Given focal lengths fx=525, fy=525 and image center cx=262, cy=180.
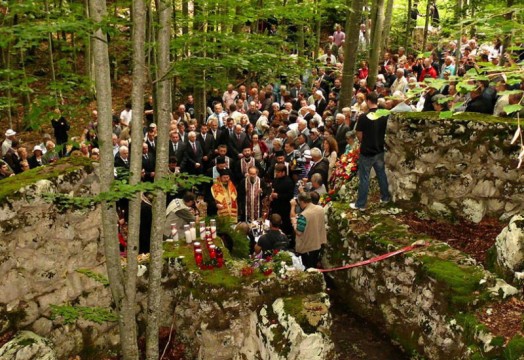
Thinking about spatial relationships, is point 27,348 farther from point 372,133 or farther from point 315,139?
point 315,139

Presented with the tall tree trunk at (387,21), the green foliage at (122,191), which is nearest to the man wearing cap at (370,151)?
the green foliage at (122,191)

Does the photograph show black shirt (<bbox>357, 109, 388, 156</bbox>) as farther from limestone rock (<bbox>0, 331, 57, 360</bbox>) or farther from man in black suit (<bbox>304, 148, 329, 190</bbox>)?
limestone rock (<bbox>0, 331, 57, 360</bbox>)

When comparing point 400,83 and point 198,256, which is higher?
point 400,83

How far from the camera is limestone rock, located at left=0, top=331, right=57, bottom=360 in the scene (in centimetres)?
571

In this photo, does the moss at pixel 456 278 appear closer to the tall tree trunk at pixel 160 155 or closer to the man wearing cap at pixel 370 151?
the man wearing cap at pixel 370 151

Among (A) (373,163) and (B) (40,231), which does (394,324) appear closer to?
(A) (373,163)

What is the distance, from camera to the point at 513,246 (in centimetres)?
700

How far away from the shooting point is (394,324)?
796 cm

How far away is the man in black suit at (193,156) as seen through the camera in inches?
472

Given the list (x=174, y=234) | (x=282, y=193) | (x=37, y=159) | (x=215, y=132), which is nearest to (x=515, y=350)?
(x=174, y=234)

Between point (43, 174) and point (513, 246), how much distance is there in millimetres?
6117

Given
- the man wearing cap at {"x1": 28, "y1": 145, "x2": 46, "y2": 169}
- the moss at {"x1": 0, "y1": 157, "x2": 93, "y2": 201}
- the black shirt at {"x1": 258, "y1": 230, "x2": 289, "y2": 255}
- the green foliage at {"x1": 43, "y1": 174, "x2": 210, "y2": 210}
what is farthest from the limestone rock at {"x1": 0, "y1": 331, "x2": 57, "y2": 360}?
the man wearing cap at {"x1": 28, "y1": 145, "x2": 46, "y2": 169}

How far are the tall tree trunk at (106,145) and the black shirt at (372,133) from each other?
15.4 ft

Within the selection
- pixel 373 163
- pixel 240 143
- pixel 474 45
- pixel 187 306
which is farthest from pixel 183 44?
pixel 474 45
